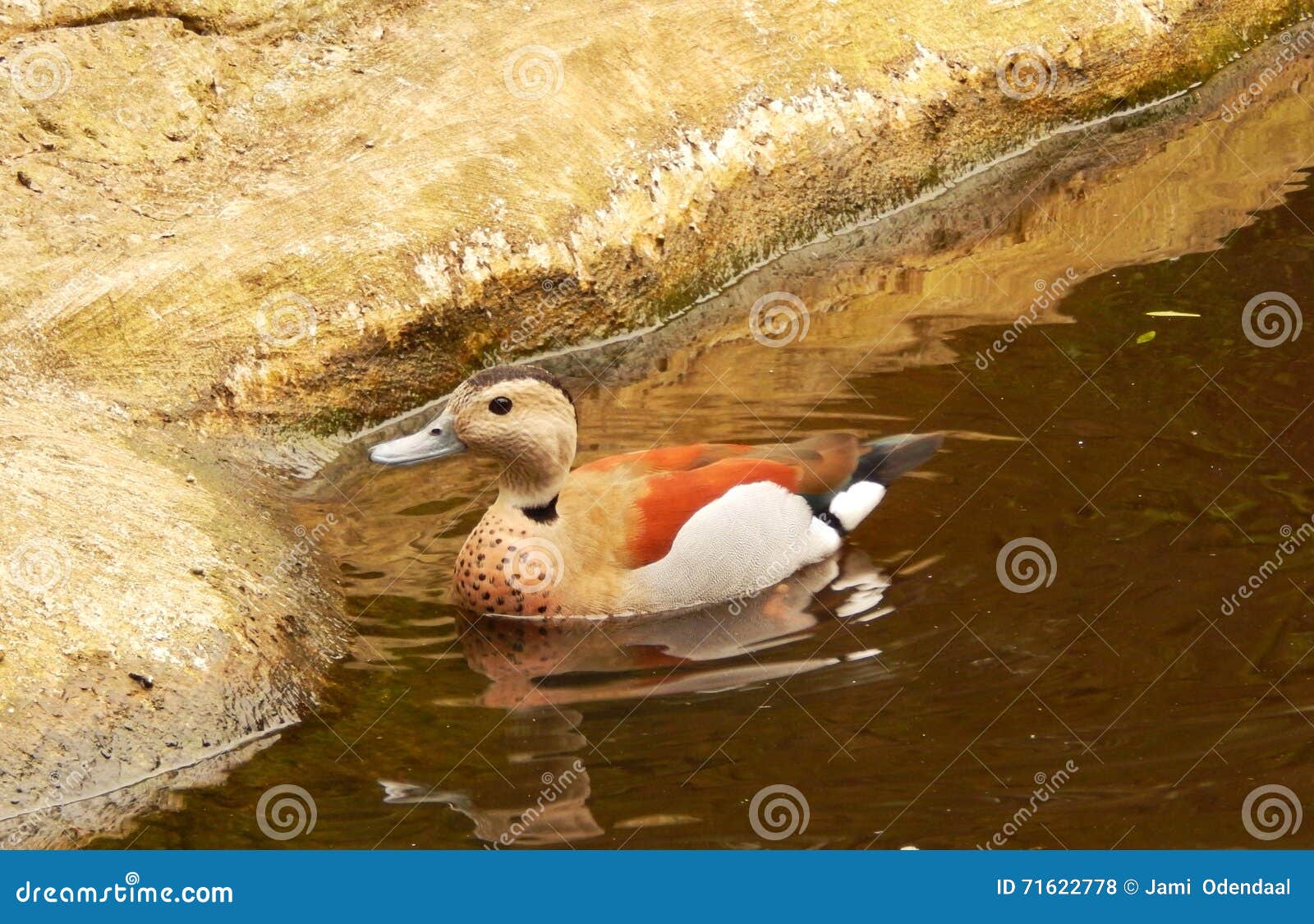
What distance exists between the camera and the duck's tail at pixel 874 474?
732 centimetres

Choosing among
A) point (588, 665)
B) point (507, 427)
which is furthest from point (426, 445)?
point (588, 665)

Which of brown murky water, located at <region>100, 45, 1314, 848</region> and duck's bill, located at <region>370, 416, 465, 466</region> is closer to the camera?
brown murky water, located at <region>100, 45, 1314, 848</region>

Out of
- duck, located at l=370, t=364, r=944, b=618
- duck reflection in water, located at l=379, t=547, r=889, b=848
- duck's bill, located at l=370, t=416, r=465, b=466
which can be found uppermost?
duck's bill, located at l=370, t=416, r=465, b=466

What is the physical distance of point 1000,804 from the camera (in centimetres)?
538

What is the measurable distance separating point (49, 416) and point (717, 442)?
3149 mm

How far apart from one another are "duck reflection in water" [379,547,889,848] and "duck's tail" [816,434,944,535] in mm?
161

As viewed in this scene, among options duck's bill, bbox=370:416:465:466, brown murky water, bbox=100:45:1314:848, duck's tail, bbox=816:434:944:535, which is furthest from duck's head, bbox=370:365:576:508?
duck's tail, bbox=816:434:944:535

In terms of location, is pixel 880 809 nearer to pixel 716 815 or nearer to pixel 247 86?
pixel 716 815

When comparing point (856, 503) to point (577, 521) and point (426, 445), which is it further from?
point (426, 445)

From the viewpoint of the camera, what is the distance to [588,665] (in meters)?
6.58

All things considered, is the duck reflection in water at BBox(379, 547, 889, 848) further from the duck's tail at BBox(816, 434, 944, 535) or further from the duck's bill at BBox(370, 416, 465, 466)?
the duck's bill at BBox(370, 416, 465, 466)

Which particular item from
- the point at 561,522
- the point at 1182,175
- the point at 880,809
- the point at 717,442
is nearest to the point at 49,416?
the point at 561,522

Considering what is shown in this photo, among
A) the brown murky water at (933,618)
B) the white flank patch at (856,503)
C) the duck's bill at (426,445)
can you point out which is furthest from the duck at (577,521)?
the white flank patch at (856,503)

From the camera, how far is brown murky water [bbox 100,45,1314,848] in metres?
5.50
